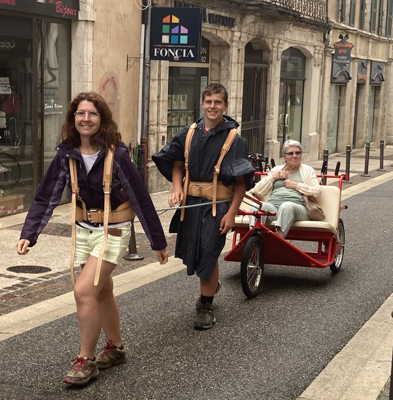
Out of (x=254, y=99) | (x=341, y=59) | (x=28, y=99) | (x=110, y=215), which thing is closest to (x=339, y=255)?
(x=110, y=215)

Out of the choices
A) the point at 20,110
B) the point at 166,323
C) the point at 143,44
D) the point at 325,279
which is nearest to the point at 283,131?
the point at 143,44

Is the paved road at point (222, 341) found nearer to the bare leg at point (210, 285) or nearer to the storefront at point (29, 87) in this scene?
the bare leg at point (210, 285)

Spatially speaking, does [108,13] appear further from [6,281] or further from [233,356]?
[233,356]

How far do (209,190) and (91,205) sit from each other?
1.42 metres

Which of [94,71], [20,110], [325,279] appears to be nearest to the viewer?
[325,279]

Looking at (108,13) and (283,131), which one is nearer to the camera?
(108,13)

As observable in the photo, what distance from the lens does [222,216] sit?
6.21 meters

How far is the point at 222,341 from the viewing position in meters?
6.00

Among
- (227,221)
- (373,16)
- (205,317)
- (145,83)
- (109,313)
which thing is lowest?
(205,317)

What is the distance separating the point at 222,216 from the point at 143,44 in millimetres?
8467

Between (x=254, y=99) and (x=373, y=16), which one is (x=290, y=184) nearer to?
(x=254, y=99)

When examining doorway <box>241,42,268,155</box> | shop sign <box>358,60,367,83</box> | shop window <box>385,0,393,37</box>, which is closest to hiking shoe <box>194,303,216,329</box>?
doorway <box>241,42,268,155</box>

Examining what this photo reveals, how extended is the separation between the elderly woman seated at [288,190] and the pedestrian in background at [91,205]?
2.68m

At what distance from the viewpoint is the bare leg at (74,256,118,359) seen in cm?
484
